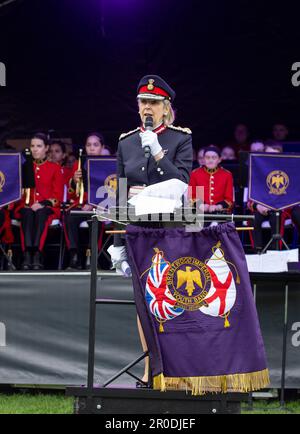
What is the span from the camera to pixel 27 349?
25.0 feet

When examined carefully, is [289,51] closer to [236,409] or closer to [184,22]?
[184,22]

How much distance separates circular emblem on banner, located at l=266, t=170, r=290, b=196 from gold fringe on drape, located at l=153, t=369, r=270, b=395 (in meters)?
4.69

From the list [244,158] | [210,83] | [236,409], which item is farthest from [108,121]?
[236,409]

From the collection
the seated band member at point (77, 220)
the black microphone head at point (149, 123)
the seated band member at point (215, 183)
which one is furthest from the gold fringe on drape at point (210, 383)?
the seated band member at point (215, 183)

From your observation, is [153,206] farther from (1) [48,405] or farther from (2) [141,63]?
(2) [141,63]

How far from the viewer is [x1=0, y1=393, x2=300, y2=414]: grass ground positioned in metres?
7.10

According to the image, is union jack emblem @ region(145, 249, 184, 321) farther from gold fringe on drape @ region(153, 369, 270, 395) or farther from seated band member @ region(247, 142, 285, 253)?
seated band member @ region(247, 142, 285, 253)

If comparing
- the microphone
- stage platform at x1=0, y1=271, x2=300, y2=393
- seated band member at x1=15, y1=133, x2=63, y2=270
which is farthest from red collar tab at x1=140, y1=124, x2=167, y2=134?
seated band member at x1=15, y1=133, x2=63, y2=270

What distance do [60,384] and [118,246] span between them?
210 cm

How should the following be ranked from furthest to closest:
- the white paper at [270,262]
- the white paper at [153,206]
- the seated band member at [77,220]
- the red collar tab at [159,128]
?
the seated band member at [77,220] < the white paper at [270,262] < the red collar tab at [159,128] < the white paper at [153,206]

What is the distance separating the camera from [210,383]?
5301 mm

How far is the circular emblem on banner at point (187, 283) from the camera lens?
17.4 feet

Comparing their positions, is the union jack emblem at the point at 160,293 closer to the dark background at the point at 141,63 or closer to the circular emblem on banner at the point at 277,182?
the circular emblem on banner at the point at 277,182

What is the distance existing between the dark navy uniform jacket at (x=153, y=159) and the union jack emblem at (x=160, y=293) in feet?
2.13
